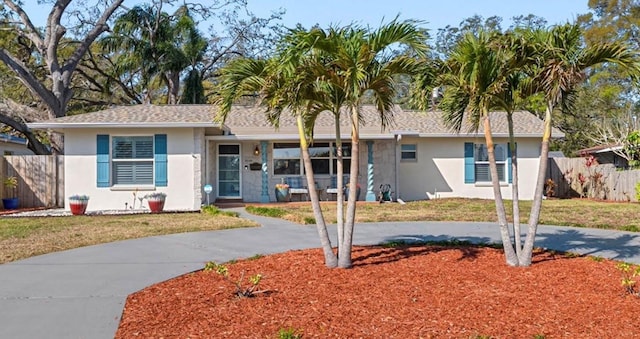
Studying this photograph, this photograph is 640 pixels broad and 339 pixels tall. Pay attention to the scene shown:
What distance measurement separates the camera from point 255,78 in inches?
275

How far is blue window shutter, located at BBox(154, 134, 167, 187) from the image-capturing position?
15570 millimetres

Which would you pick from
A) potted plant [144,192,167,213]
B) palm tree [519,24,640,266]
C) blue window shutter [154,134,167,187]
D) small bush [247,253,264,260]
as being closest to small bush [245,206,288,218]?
potted plant [144,192,167,213]

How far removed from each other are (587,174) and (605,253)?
1444cm

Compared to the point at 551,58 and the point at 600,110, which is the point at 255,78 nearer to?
the point at 551,58

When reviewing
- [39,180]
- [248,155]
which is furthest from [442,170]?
[39,180]

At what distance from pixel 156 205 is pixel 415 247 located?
8828 millimetres

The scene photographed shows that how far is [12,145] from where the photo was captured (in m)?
24.3

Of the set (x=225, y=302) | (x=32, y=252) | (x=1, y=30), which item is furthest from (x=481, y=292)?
(x=1, y=30)

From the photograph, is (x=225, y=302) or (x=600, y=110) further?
(x=600, y=110)

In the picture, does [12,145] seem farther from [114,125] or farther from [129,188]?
[114,125]

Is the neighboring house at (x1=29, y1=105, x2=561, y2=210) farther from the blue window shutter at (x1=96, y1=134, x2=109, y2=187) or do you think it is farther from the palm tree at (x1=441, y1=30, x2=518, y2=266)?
the palm tree at (x1=441, y1=30, x2=518, y2=266)

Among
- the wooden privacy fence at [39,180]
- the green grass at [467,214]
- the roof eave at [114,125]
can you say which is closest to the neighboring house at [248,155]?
the roof eave at [114,125]

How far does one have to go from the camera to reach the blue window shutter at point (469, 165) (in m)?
19.8

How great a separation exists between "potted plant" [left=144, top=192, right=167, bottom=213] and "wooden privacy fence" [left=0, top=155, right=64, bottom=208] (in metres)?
4.80
